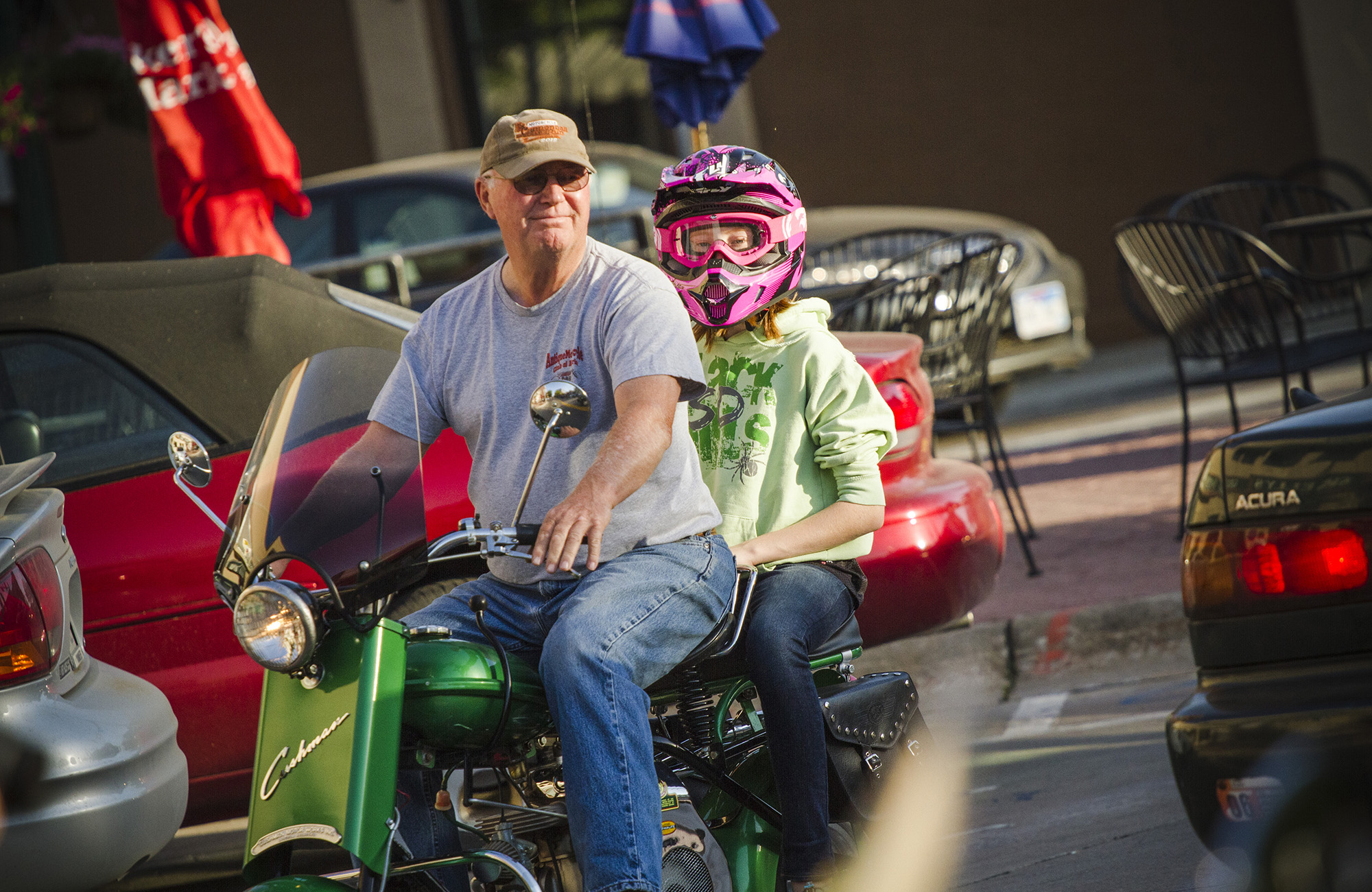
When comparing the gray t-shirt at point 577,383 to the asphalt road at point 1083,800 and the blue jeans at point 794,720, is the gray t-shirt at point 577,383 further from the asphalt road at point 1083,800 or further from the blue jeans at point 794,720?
the asphalt road at point 1083,800

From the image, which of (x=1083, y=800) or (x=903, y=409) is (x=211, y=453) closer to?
(x=903, y=409)

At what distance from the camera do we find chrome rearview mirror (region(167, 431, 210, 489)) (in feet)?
Answer: 8.70

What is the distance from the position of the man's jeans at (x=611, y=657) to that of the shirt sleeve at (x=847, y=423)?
38cm

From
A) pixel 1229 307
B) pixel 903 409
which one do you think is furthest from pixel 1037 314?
pixel 903 409

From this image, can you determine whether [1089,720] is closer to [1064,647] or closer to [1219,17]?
[1064,647]

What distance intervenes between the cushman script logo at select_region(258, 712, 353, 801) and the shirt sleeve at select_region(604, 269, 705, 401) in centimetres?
79

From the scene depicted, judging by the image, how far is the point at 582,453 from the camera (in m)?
2.79

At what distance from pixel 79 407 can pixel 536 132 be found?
2004 mm

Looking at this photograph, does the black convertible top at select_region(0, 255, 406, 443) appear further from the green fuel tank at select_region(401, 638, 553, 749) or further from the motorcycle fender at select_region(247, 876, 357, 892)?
the motorcycle fender at select_region(247, 876, 357, 892)

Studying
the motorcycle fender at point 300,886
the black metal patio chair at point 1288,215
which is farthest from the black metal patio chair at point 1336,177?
the motorcycle fender at point 300,886

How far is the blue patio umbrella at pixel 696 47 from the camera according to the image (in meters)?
6.25

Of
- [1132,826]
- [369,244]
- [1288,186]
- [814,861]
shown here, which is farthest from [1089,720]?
[369,244]

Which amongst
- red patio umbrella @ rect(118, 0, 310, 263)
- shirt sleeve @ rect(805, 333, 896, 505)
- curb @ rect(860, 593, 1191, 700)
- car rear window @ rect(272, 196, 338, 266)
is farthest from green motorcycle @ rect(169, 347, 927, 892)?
car rear window @ rect(272, 196, 338, 266)

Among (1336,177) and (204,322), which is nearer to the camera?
(204,322)
